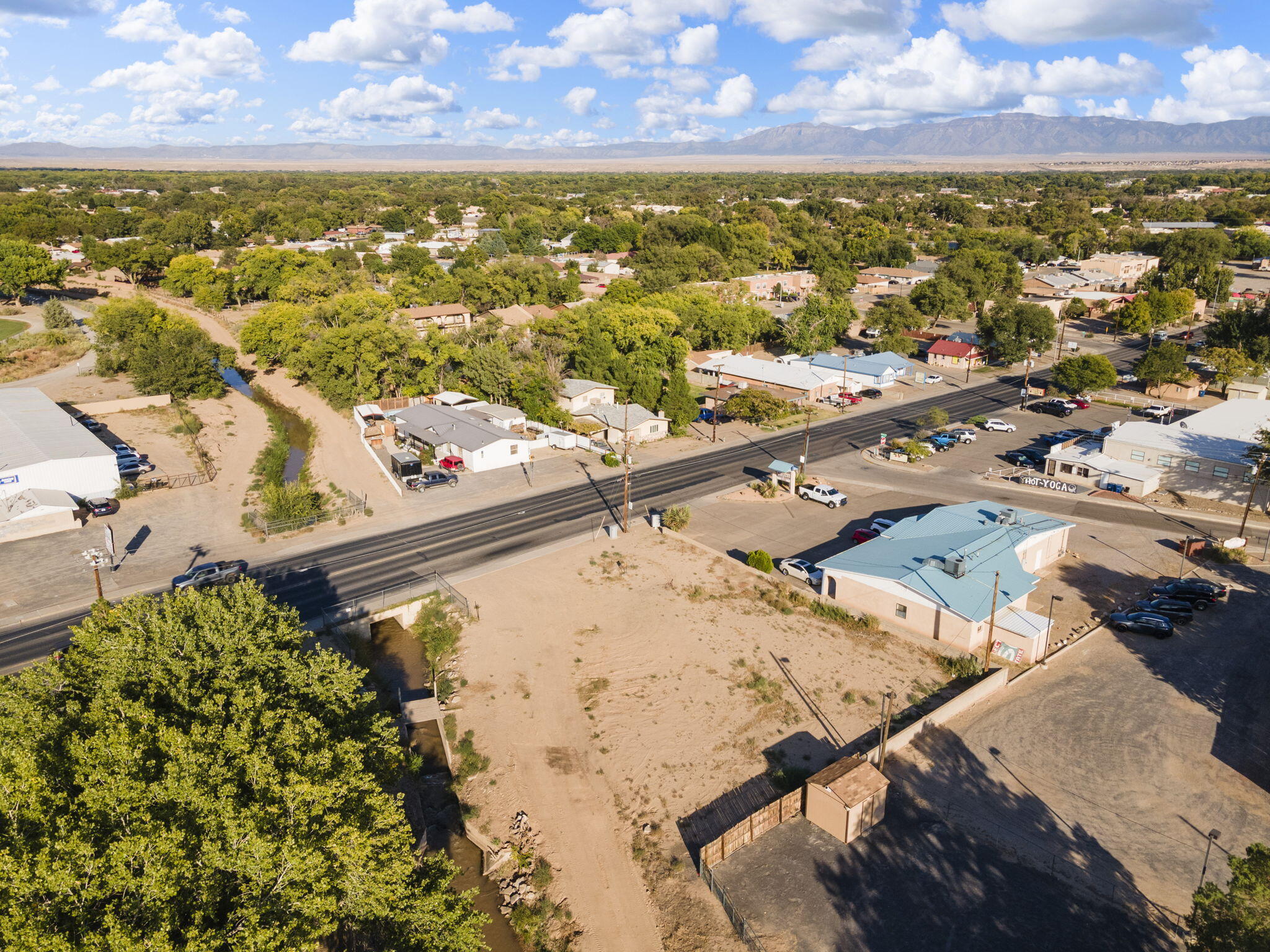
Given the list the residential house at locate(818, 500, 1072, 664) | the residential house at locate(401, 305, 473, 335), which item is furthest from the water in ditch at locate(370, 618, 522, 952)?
the residential house at locate(401, 305, 473, 335)

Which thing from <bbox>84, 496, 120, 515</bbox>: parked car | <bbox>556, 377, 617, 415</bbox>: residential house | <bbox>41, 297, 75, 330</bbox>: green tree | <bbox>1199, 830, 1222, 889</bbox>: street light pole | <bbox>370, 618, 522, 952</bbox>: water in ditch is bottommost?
<bbox>370, 618, 522, 952</bbox>: water in ditch

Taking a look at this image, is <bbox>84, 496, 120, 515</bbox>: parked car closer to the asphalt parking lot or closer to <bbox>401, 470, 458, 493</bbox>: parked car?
<bbox>401, 470, 458, 493</bbox>: parked car

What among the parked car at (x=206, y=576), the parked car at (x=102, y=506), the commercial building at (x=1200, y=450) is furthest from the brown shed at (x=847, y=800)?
the parked car at (x=102, y=506)

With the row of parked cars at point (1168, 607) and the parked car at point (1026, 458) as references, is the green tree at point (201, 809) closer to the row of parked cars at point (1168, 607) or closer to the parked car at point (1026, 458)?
the row of parked cars at point (1168, 607)

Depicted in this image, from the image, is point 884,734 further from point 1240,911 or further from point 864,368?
point 864,368

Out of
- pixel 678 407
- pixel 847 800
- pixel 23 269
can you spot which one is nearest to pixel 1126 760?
pixel 847 800

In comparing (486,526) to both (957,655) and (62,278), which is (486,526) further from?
(62,278)

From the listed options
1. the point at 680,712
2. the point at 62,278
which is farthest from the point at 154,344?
the point at 680,712
